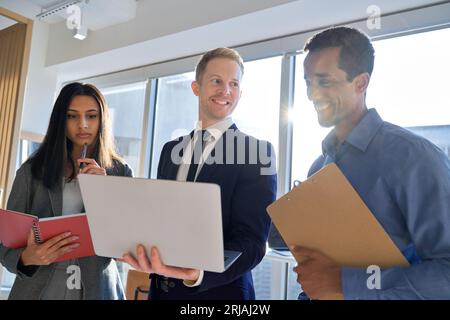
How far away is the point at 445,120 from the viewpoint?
180 cm

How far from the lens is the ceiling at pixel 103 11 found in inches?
96.9

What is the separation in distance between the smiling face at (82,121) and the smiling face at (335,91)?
88 cm

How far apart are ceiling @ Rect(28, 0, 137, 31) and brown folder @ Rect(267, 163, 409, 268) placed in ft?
6.97

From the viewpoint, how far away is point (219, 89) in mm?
1263

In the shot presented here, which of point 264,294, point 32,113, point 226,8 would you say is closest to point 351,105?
point 226,8

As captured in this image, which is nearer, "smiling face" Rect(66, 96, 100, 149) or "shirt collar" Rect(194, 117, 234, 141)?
"shirt collar" Rect(194, 117, 234, 141)

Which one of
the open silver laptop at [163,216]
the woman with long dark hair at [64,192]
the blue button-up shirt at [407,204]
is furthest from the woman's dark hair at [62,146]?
the blue button-up shirt at [407,204]

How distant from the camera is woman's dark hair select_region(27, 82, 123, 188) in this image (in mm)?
1398

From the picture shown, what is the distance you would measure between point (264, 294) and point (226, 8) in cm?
165

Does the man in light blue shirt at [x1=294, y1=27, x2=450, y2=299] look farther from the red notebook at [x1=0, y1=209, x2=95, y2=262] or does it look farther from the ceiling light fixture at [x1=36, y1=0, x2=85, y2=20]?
the ceiling light fixture at [x1=36, y1=0, x2=85, y2=20]

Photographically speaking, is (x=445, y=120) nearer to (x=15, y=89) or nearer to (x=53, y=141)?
(x=53, y=141)

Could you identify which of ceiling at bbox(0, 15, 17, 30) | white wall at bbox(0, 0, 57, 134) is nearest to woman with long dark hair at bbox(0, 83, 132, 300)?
ceiling at bbox(0, 15, 17, 30)

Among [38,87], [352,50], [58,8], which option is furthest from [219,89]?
[38,87]

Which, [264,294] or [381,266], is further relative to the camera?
[264,294]
